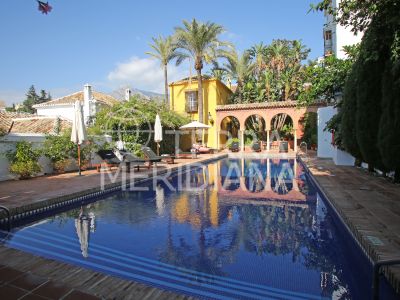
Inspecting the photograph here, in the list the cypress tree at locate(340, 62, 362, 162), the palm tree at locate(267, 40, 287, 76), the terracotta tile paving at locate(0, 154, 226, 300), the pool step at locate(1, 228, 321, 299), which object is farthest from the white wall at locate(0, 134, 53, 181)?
the palm tree at locate(267, 40, 287, 76)

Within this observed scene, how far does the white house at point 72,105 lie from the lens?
28.8 metres

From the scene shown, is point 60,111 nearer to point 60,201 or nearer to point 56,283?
point 60,201

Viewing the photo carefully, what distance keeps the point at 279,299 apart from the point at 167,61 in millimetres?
28793

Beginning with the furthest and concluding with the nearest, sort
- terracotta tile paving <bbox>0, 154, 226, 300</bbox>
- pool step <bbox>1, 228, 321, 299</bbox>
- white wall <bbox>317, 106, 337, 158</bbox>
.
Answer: white wall <bbox>317, 106, 337, 158</bbox>
pool step <bbox>1, 228, 321, 299</bbox>
terracotta tile paving <bbox>0, 154, 226, 300</bbox>

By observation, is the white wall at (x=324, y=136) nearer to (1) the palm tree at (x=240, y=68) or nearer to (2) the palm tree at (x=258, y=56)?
(1) the palm tree at (x=240, y=68)

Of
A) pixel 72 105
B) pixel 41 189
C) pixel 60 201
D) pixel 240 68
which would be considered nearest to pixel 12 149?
pixel 41 189

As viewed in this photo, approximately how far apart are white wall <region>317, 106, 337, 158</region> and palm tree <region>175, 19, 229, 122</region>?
10991 millimetres

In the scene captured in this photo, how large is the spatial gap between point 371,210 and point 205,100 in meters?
25.3

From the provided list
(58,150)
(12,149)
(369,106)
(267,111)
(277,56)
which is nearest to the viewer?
(369,106)

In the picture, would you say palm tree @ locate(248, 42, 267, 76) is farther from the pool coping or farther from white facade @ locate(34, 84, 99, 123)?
the pool coping

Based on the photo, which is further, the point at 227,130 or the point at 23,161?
the point at 227,130

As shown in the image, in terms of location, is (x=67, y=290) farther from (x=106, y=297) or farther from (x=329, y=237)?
(x=329, y=237)

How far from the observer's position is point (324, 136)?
1853 cm

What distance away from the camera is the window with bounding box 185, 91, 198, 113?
30.6 m
